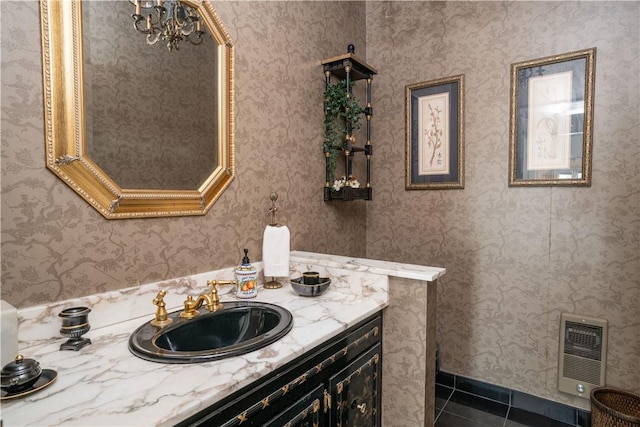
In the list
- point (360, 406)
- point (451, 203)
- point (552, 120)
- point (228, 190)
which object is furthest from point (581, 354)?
point (228, 190)

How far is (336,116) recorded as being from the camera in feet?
7.41

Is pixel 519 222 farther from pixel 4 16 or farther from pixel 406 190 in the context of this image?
pixel 4 16

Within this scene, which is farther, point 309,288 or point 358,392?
point 309,288

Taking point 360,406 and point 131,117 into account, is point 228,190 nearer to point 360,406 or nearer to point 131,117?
point 131,117

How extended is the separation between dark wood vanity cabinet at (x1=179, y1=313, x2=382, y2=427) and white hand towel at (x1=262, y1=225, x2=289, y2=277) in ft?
1.69

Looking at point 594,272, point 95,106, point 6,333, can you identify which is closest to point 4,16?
point 95,106

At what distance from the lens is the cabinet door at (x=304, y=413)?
0.98 m

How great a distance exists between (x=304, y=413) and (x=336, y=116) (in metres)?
1.74

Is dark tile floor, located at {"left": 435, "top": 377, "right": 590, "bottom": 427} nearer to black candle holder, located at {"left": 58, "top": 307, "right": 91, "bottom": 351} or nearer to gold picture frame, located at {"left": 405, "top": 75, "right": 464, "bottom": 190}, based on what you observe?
gold picture frame, located at {"left": 405, "top": 75, "right": 464, "bottom": 190}

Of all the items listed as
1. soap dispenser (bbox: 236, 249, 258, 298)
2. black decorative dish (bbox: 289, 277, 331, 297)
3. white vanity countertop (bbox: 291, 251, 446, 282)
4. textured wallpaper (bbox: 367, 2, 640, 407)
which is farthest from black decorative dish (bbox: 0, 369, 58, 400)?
textured wallpaper (bbox: 367, 2, 640, 407)

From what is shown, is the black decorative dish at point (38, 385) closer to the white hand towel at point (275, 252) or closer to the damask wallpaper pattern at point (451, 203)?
the damask wallpaper pattern at point (451, 203)

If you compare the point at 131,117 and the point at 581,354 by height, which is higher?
the point at 131,117

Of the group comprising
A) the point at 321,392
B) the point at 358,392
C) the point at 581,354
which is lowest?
the point at 581,354

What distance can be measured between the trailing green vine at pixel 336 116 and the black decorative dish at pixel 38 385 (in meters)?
1.68
